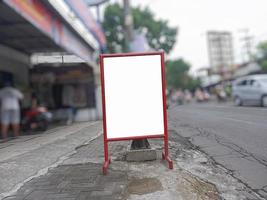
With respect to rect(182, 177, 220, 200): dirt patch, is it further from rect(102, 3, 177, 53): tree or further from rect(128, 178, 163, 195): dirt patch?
rect(102, 3, 177, 53): tree

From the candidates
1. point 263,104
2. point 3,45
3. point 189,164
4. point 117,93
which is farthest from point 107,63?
point 263,104

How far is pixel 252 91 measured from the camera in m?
20.8

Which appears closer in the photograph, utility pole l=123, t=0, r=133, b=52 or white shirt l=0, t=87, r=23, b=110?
white shirt l=0, t=87, r=23, b=110

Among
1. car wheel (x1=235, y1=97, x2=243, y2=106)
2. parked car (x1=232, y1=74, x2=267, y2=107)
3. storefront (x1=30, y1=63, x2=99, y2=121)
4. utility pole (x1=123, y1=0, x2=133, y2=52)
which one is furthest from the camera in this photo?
utility pole (x1=123, y1=0, x2=133, y2=52)

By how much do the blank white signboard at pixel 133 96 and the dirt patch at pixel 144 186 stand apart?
2.54 ft

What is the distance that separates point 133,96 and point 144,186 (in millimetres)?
1370

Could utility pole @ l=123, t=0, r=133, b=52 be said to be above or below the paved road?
above

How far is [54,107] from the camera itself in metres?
18.3

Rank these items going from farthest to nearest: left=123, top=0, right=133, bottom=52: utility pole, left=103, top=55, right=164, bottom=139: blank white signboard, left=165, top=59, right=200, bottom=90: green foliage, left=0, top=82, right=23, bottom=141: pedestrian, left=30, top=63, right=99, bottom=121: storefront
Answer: left=165, top=59, right=200, bottom=90: green foliage → left=123, top=0, right=133, bottom=52: utility pole → left=30, top=63, right=99, bottom=121: storefront → left=0, top=82, right=23, bottom=141: pedestrian → left=103, top=55, right=164, bottom=139: blank white signboard

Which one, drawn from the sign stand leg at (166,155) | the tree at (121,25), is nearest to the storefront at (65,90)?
the sign stand leg at (166,155)

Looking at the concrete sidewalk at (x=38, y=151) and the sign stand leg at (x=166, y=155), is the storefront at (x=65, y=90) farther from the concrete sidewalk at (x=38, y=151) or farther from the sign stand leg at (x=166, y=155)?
the sign stand leg at (x=166, y=155)

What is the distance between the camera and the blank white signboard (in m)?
5.56

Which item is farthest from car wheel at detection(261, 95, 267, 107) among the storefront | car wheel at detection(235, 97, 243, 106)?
the storefront

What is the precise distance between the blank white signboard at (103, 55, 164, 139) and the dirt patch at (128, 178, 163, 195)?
78 cm
